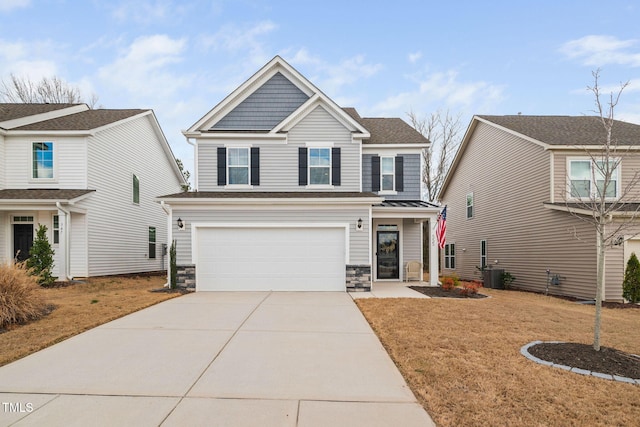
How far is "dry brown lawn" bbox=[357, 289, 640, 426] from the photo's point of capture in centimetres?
386

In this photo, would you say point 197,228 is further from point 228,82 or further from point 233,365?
point 228,82

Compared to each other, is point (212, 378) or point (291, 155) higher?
point (291, 155)

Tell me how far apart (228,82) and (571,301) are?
58.7ft

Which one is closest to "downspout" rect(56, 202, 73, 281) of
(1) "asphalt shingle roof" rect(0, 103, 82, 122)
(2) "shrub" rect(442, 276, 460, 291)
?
(1) "asphalt shingle roof" rect(0, 103, 82, 122)

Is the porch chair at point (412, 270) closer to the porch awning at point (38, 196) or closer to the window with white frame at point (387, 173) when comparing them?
the window with white frame at point (387, 173)

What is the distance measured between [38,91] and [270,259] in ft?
91.7

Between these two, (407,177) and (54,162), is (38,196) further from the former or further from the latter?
(407,177)

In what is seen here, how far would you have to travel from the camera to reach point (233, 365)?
5.34 meters

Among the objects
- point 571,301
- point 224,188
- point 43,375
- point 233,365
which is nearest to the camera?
point 43,375

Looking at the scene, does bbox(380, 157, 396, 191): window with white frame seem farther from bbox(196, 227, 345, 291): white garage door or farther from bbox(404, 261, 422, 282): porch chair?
bbox(196, 227, 345, 291): white garage door

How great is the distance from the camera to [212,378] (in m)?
4.85

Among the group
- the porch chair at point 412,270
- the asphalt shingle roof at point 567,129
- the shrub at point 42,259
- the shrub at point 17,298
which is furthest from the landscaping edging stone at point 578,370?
the shrub at point 42,259

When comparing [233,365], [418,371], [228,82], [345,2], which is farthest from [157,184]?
[418,371]

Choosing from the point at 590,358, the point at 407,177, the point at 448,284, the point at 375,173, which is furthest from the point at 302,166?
the point at 590,358
